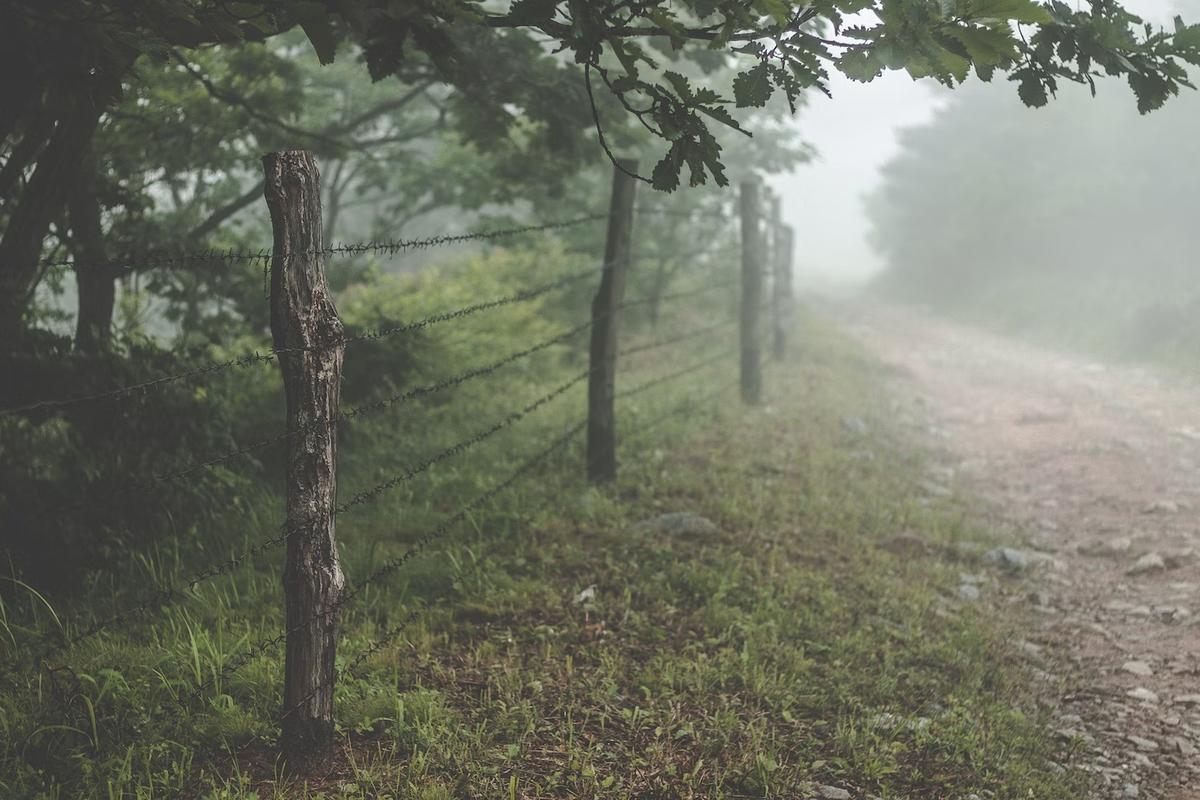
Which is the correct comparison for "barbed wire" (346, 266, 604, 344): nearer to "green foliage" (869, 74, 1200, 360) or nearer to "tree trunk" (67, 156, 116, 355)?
"tree trunk" (67, 156, 116, 355)

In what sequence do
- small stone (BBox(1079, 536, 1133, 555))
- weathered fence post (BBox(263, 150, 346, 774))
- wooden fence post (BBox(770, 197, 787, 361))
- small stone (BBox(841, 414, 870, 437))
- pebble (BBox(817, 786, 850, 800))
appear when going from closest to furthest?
weathered fence post (BBox(263, 150, 346, 774))
pebble (BBox(817, 786, 850, 800))
small stone (BBox(1079, 536, 1133, 555))
small stone (BBox(841, 414, 870, 437))
wooden fence post (BBox(770, 197, 787, 361))

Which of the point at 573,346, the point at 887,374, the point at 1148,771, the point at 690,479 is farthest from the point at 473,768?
the point at 887,374

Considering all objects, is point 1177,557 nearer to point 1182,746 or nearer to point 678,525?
point 1182,746

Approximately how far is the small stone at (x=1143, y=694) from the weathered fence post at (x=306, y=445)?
3.84m

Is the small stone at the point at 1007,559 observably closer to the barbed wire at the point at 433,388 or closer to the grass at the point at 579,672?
the grass at the point at 579,672

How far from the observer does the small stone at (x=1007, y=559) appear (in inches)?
226

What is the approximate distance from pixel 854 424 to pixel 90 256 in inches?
303

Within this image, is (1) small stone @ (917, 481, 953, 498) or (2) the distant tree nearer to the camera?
(2) the distant tree

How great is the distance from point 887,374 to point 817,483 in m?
8.39

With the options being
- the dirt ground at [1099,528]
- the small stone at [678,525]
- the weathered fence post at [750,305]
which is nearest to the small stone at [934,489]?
the dirt ground at [1099,528]

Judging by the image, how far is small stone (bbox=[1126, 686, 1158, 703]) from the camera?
399 centimetres

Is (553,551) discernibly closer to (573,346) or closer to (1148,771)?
(1148,771)

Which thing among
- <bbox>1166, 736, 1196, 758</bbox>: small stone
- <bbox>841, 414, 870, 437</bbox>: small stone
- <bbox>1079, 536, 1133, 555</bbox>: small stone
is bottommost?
<bbox>1166, 736, 1196, 758</bbox>: small stone

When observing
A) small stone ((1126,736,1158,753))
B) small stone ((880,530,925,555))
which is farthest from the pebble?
small stone ((880,530,925,555))
